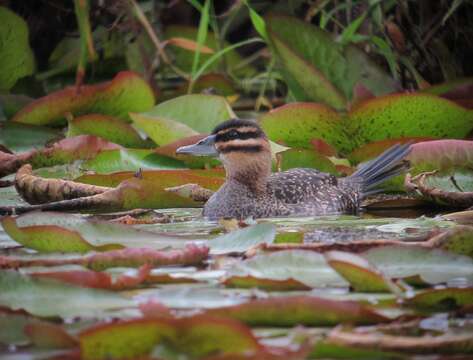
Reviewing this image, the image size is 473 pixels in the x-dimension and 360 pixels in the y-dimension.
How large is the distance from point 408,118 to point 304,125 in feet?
2.06

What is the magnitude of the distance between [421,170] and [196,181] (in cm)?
125

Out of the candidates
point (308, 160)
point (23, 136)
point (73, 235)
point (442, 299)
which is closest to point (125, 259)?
point (73, 235)

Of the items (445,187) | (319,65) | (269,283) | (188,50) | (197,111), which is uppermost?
(188,50)

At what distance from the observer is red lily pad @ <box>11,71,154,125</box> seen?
7.93 metres

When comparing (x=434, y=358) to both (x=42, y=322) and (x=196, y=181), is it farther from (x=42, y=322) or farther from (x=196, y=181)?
(x=196, y=181)

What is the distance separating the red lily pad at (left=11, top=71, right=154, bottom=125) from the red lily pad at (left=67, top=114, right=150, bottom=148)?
0.43 metres

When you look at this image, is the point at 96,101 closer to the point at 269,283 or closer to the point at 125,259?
the point at 125,259

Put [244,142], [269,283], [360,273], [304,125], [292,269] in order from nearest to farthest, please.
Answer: [360,273] → [269,283] → [292,269] → [244,142] → [304,125]

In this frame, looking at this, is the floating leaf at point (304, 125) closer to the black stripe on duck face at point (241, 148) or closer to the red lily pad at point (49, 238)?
the black stripe on duck face at point (241, 148)

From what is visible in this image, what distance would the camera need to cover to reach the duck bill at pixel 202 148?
266 inches

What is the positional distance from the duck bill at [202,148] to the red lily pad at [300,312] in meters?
3.11

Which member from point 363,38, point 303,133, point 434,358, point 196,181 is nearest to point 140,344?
point 434,358

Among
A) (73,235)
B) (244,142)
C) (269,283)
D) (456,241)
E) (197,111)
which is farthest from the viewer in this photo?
(197,111)

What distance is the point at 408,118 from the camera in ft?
23.3
